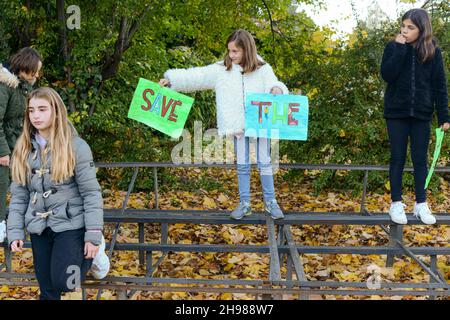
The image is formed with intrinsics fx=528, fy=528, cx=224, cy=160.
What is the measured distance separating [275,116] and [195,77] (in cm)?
73

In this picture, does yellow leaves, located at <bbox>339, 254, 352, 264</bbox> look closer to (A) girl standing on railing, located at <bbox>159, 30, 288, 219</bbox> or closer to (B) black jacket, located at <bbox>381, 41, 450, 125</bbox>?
(A) girl standing on railing, located at <bbox>159, 30, 288, 219</bbox>

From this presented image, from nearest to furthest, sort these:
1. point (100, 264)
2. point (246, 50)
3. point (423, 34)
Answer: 1. point (100, 264)
2. point (423, 34)
3. point (246, 50)

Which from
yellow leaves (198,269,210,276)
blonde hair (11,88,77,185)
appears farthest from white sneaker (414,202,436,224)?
blonde hair (11,88,77,185)

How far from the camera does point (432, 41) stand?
159 inches

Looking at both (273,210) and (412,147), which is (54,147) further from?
(412,147)

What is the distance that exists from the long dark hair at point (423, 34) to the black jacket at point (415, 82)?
51mm

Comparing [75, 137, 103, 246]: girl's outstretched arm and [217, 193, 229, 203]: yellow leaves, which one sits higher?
[75, 137, 103, 246]: girl's outstretched arm

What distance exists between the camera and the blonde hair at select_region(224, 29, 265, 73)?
13.3 feet

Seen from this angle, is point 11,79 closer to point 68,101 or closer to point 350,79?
point 68,101

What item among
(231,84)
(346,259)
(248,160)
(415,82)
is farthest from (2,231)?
(346,259)

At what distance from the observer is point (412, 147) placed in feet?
14.0

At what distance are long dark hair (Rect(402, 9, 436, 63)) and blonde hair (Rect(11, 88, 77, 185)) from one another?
2.60 metres

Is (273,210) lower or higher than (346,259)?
higher
